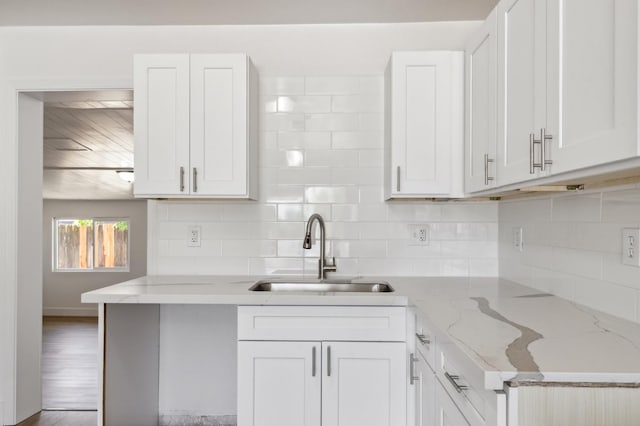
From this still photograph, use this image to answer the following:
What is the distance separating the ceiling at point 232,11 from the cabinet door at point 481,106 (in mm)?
473

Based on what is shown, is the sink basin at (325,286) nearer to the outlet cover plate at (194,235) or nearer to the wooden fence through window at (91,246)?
the outlet cover plate at (194,235)

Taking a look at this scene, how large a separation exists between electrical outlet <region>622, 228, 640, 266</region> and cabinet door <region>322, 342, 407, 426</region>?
0.94 metres

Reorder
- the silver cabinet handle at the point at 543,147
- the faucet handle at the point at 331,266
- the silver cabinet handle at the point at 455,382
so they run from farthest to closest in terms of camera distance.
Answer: the faucet handle at the point at 331,266 → the silver cabinet handle at the point at 543,147 → the silver cabinet handle at the point at 455,382

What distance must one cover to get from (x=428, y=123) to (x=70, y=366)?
3.78 m

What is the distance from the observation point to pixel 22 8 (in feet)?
8.21

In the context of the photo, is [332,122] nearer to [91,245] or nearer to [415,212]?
[415,212]

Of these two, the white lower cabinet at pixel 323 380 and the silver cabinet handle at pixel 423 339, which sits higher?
the silver cabinet handle at pixel 423 339

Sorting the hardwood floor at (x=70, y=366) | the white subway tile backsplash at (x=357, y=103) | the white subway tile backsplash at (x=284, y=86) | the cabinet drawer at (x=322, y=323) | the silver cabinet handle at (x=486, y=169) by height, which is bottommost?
the hardwood floor at (x=70, y=366)

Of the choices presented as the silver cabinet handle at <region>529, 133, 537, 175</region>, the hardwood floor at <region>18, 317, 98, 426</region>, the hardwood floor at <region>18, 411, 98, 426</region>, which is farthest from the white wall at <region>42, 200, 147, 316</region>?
the silver cabinet handle at <region>529, 133, 537, 175</region>

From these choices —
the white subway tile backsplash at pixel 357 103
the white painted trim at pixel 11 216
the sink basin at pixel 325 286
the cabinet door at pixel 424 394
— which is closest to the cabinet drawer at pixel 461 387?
the cabinet door at pixel 424 394

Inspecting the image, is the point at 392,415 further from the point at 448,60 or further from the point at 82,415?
the point at 82,415

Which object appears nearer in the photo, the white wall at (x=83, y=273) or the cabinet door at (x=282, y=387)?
the cabinet door at (x=282, y=387)

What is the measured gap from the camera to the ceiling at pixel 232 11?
2438 mm

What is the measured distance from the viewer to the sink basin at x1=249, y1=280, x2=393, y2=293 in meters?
2.44
